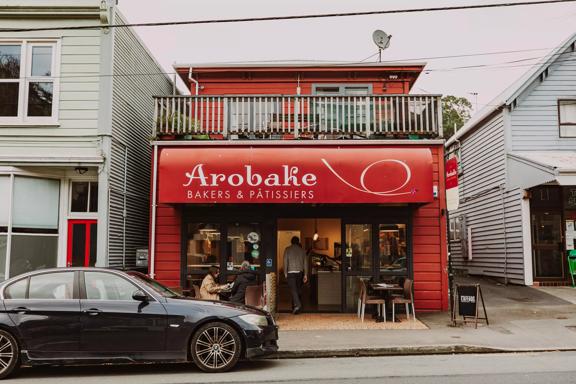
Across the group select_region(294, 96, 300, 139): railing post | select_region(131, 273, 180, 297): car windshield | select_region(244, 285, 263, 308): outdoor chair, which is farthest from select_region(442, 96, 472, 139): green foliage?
select_region(131, 273, 180, 297): car windshield

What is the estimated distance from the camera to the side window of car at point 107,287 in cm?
789

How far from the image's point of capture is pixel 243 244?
13383 millimetres

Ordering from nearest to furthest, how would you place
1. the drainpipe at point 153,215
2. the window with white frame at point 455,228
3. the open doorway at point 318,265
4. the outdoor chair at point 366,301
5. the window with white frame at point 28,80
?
the outdoor chair at point 366,301, the window with white frame at point 28,80, the drainpipe at point 153,215, the open doorway at point 318,265, the window with white frame at point 455,228

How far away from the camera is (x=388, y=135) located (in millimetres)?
13391

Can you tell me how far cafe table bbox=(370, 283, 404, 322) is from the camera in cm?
1217

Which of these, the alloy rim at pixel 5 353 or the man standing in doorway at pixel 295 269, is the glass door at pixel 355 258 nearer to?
the man standing in doorway at pixel 295 269

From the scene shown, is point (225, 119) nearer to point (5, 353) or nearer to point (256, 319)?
point (256, 319)

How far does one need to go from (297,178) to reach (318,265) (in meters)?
3.70

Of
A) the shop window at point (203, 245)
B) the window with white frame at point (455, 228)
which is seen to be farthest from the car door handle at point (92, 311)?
the window with white frame at point (455, 228)

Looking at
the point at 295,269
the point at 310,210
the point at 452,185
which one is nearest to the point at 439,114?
the point at 452,185

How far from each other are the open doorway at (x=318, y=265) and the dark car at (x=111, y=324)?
5999 millimetres

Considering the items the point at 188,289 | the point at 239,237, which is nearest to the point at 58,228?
the point at 188,289

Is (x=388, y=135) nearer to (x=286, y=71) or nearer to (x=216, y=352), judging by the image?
(x=286, y=71)

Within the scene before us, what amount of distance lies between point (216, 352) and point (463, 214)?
57.3ft
